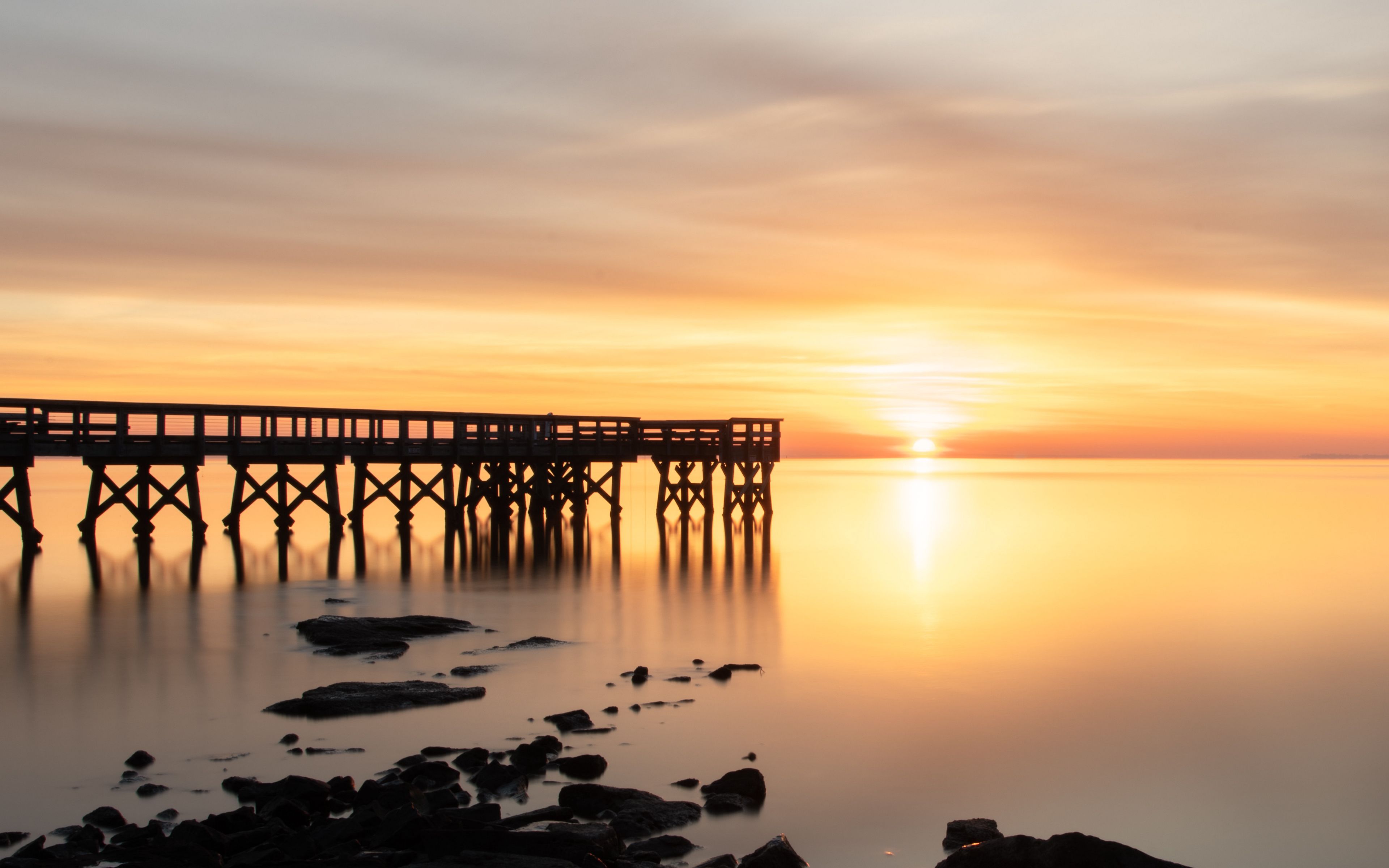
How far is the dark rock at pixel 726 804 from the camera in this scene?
9.95 m

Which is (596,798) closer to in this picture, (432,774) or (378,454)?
(432,774)

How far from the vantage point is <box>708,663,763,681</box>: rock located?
51.3 ft

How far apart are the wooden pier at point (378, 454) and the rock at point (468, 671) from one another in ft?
52.9

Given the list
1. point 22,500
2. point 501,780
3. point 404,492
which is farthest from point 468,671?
point 404,492

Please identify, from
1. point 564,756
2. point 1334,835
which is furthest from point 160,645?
point 1334,835

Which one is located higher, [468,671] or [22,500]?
[22,500]

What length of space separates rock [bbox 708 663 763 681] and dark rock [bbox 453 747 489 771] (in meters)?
5.16

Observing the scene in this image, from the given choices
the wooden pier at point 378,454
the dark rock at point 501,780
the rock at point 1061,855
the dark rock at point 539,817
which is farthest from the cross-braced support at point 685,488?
the rock at point 1061,855

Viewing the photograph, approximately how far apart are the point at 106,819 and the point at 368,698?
4007 mm

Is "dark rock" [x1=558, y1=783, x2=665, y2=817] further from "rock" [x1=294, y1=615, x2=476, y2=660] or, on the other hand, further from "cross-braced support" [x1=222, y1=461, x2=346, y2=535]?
"cross-braced support" [x1=222, y1=461, x2=346, y2=535]

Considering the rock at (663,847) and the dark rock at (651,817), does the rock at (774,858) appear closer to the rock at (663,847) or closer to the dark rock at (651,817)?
the rock at (663,847)

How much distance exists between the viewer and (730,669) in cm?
1600

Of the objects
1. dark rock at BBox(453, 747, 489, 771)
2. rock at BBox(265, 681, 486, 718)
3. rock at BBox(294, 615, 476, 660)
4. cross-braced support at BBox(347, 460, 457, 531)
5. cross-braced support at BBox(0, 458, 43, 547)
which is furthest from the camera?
cross-braced support at BBox(347, 460, 457, 531)

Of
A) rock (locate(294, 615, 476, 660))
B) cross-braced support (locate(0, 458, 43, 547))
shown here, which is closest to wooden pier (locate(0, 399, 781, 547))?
cross-braced support (locate(0, 458, 43, 547))
